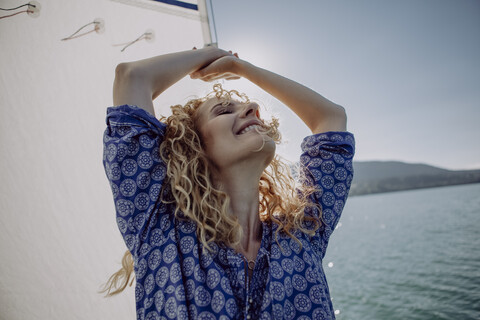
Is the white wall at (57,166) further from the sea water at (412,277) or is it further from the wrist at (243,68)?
the sea water at (412,277)

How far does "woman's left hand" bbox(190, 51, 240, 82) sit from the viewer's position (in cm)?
130

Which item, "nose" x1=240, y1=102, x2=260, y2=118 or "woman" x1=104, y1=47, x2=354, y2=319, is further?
"nose" x1=240, y1=102, x2=260, y2=118

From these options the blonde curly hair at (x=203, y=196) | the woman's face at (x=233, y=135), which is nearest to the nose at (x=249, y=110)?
the woman's face at (x=233, y=135)

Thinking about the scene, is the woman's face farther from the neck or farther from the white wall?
the white wall

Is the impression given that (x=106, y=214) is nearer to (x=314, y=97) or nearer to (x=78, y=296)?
(x=78, y=296)

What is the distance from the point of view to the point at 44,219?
1.51 metres

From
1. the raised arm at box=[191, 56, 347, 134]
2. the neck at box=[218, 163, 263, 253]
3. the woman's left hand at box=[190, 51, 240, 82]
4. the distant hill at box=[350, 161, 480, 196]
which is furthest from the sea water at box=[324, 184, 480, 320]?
the distant hill at box=[350, 161, 480, 196]

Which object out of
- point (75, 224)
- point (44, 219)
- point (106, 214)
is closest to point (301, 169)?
point (106, 214)

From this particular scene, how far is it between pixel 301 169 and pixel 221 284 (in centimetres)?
72

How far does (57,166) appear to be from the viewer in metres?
1.55

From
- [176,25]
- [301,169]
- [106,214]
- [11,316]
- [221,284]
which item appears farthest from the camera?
[176,25]

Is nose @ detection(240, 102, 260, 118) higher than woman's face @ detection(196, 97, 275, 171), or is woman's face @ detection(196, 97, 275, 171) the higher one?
nose @ detection(240, 102, 260, 118)

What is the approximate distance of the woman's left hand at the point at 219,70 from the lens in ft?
4.25

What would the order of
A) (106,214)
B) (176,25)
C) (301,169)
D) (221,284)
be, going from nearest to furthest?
(221,284), (301,169), (106,214), (176,25)
